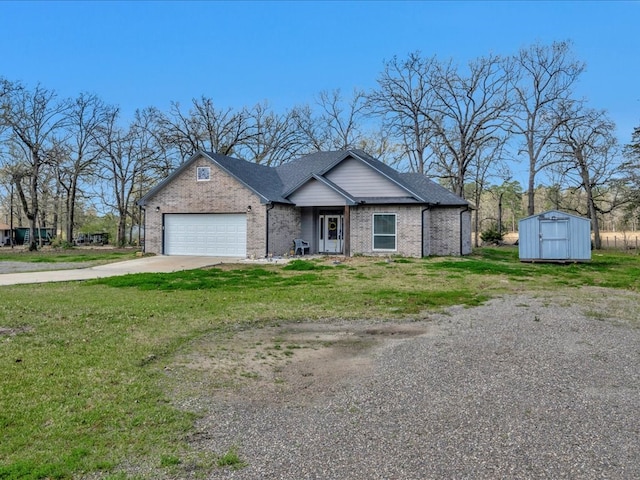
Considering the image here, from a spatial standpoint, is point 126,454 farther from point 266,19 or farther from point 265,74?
point 265,74

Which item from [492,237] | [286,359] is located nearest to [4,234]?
[492,237]

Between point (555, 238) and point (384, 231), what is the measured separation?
23.1ft

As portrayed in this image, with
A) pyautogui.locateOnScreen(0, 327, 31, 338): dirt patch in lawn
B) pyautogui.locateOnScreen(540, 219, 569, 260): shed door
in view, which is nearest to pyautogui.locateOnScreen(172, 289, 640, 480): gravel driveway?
pyautogui.locateOnScreen(0, 327, 31, 338): dirt patch in lawn

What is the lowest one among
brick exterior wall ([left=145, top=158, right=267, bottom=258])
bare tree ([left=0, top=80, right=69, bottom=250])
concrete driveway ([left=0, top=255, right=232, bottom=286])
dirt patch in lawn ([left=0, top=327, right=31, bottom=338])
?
dirt patch in lawn ([left=0, top=327, right=31, bottom=338])

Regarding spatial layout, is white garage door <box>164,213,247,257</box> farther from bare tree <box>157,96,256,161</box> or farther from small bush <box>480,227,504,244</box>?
small bush <box>480,227,504,244</box>

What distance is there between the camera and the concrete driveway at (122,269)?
1336 centimetres

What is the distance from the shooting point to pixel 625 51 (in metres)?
25.6

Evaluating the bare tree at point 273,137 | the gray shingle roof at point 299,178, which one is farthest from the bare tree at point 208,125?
the gray shingle roof at point 299,178

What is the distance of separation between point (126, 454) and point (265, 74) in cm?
3645

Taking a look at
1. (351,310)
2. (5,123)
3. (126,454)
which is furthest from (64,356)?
(5,123)

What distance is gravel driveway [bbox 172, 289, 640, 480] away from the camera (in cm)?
309

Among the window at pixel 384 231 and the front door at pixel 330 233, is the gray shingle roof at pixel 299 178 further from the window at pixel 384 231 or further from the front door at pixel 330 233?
the front door at pixel 330 233

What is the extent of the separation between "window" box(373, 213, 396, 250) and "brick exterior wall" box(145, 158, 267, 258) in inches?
203

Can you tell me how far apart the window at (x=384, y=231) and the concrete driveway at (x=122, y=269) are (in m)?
6.30
